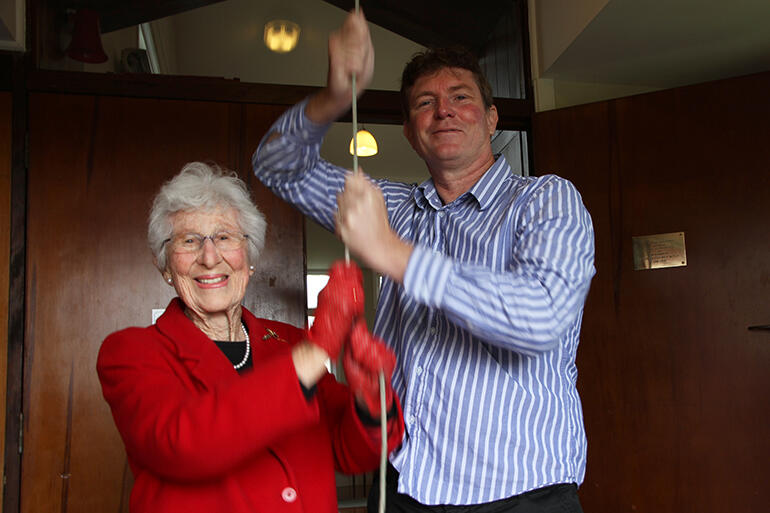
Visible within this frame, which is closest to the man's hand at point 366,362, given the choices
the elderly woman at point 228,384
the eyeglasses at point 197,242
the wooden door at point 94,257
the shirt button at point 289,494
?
the elderly woman at point 228,384

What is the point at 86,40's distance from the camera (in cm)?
268

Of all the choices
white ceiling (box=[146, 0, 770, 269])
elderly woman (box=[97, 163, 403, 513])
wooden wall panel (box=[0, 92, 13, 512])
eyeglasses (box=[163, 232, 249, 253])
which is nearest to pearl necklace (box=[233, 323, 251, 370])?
elderly woman (box=[97, 163, 403, 513])

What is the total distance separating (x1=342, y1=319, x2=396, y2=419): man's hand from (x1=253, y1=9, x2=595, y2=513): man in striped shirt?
0.10m

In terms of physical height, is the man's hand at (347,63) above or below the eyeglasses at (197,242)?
above

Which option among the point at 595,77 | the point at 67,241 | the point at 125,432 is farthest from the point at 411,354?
the point at 595,77

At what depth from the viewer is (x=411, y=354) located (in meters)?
1.21

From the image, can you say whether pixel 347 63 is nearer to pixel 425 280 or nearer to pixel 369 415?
pixel 425 280

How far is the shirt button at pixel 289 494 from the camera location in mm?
1071

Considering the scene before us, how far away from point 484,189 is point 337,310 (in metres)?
0.48

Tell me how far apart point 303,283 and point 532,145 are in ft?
3.83

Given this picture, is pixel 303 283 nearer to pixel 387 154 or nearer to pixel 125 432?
pixel 125 432

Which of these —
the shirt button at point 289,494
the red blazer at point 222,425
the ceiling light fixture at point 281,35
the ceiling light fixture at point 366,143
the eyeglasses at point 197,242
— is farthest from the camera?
the ceiling light fixture at point 366,143

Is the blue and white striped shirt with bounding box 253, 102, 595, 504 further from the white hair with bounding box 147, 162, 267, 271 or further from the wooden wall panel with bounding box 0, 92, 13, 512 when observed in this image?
the wooden wall panel with bounding box 0, 92, 13, 512

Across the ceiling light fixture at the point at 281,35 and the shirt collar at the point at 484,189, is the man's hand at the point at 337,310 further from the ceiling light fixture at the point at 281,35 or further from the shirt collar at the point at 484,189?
the ceiling light fixture at the point at 281,35
